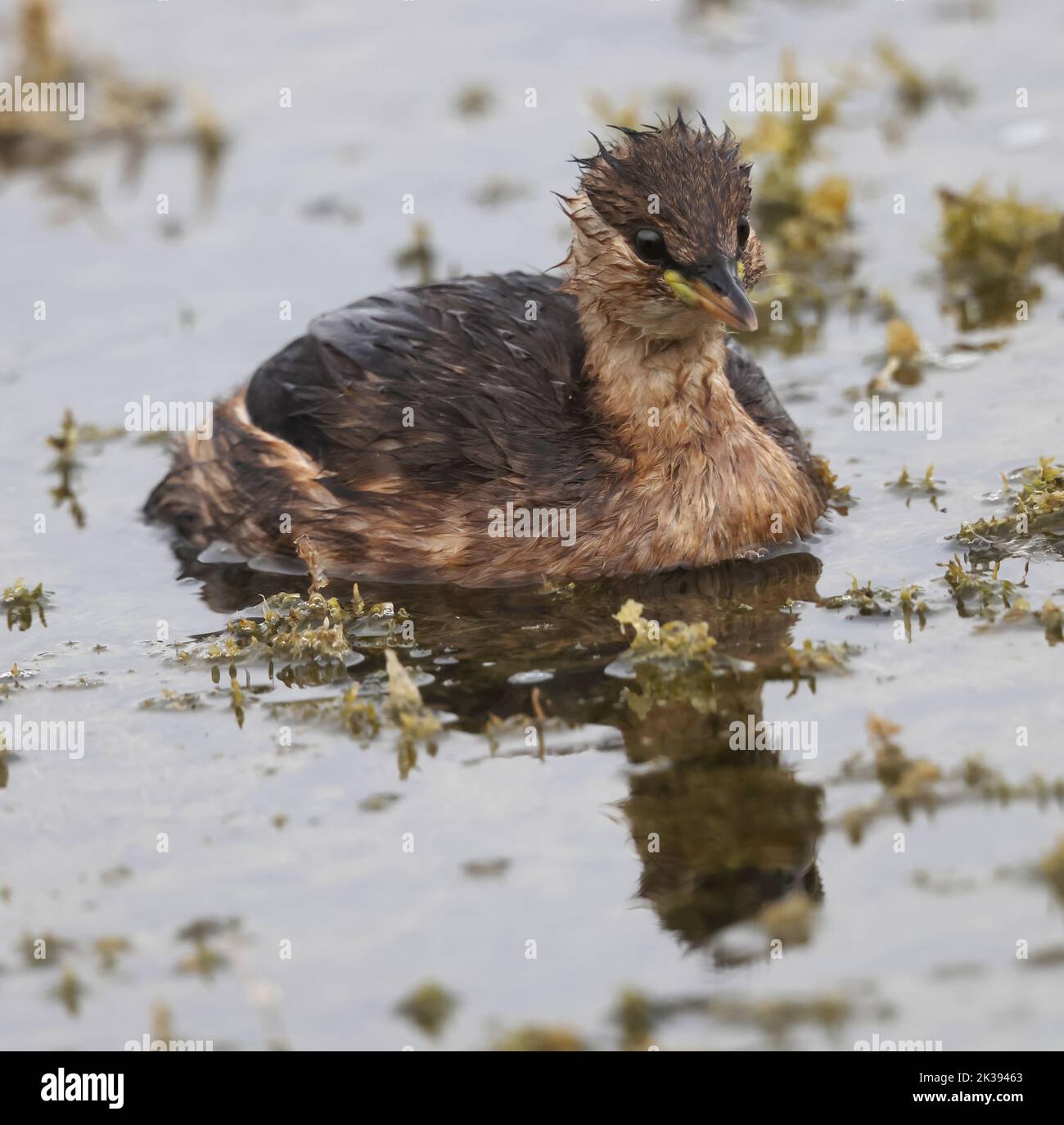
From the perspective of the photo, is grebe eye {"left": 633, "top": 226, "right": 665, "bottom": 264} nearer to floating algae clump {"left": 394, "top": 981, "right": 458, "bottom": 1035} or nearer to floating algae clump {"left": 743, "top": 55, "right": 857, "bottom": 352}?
floating algae clump {"left": 743, "top": 55, "right": 857, "bottom": 352}

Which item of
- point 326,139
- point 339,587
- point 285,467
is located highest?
point 326,139

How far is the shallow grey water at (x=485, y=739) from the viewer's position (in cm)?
627

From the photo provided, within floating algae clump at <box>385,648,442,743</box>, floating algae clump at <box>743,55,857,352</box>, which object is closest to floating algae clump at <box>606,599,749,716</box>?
floating algae clump at <box>385,648,442,743</box>

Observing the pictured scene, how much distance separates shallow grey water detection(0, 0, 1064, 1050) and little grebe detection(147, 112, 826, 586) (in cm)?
27

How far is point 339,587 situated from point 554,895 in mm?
3070

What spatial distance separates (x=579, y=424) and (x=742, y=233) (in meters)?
1.14

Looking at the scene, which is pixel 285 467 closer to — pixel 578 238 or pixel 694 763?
pixel 578 238

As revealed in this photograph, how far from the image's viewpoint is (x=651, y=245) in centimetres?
862

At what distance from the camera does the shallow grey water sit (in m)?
6.27

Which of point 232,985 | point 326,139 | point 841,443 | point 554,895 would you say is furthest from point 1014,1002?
point 326,139

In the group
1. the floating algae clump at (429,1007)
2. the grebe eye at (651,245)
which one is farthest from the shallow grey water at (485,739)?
the grebe eye at (651,245)

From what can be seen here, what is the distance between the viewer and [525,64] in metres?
15.6

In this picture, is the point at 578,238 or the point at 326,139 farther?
the point at 326,139

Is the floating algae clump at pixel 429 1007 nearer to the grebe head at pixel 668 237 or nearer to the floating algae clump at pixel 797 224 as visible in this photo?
the grebe head at pixel 668 237
